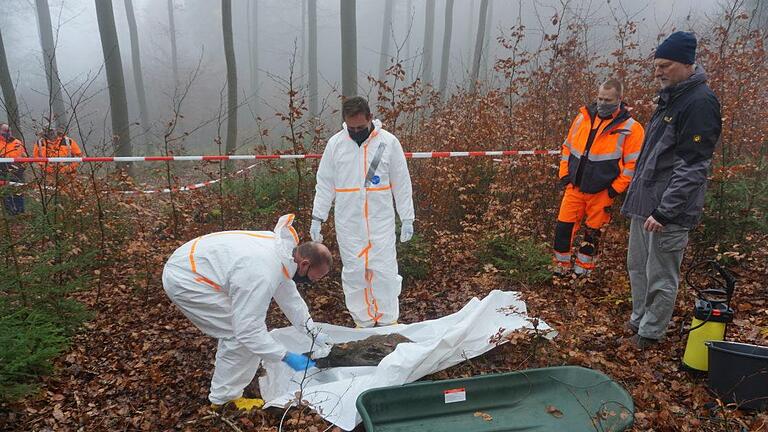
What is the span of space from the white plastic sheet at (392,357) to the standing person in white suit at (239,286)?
0.19 m

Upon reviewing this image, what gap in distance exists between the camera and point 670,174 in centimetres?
324

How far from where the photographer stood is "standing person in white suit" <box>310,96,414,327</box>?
3902 mm

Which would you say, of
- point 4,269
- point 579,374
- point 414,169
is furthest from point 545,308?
point 4,269

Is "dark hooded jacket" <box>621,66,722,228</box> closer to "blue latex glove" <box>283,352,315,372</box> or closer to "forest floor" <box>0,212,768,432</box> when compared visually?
"forest floor" <box>0,212,768,432</box>

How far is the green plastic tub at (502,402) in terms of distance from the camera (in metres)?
2.87

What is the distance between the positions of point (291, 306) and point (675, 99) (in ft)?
10.3

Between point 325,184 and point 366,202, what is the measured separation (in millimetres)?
475

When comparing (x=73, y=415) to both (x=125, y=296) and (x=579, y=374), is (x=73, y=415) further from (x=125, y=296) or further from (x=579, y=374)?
(x=579, y=374)

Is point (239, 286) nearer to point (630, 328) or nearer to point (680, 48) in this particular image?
point (630, 328)

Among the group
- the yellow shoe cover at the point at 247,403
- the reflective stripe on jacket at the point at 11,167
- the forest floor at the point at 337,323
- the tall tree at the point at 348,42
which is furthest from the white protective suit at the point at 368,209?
the tall tree at the point at 348,42

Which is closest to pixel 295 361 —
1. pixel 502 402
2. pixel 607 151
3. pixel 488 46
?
pixel 502 402

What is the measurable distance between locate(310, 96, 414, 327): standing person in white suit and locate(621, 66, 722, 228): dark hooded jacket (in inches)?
76.5

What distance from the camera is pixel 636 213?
3.45 meters

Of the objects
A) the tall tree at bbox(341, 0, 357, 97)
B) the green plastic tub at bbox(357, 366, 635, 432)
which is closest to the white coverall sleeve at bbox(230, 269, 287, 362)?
the green plastic tub at bbox(357, 366, 635, 432)
